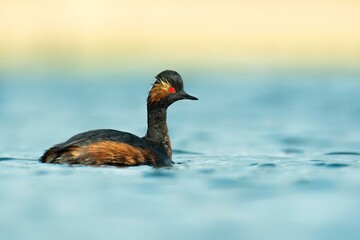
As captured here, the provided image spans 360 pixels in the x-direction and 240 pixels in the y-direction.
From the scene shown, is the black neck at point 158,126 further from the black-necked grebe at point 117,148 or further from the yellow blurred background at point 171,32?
A: the yellow blurred background at point 171,32

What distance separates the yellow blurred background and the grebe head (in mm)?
34895

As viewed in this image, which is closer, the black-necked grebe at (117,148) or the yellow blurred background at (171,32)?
the black-necked grebe at (117,148)

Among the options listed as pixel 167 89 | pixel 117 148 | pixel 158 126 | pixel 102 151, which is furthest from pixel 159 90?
pixel 102 151

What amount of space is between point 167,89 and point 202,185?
257 cm

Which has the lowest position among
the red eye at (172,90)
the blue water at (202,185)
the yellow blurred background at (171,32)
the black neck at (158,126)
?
the blue water at (202,185)

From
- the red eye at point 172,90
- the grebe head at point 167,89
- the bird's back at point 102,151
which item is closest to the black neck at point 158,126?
the grebe head at point 167,89

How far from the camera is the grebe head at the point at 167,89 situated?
14938 millimetres

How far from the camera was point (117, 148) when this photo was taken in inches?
543

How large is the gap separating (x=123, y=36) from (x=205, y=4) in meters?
4.85

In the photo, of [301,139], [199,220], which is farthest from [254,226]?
[301,139]

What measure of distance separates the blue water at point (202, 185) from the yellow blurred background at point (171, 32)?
28.0m

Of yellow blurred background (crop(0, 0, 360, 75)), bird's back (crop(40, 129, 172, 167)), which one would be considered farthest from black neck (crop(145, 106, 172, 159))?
yellow blurred background (crop(0, 0, 360, 75))

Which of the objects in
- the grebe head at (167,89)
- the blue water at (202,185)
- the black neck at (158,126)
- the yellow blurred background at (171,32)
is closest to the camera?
the blue water at (202,185)

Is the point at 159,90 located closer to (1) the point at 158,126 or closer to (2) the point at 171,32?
(1) the point at 158,126
